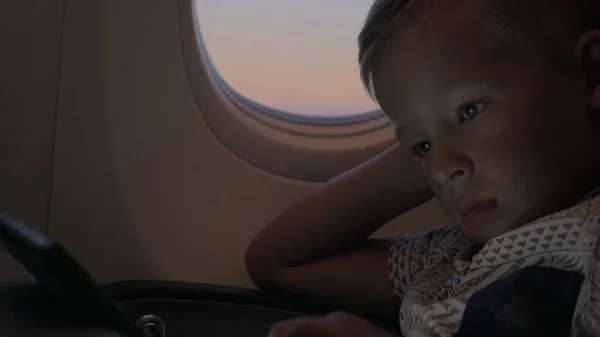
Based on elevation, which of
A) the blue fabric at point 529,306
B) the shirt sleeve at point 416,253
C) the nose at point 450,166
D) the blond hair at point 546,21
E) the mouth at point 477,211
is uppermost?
the blond hair at point 546,21

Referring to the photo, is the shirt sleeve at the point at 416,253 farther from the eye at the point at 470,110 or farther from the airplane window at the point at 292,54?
the airplane window at the point at 292,54

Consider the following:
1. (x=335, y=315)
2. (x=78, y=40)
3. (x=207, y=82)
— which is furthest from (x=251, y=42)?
(x=335, y=315)

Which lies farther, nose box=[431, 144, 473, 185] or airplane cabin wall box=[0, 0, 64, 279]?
airplane cabin wall box=[0, 0, 64, 279]

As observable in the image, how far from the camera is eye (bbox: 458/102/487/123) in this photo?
75 cm

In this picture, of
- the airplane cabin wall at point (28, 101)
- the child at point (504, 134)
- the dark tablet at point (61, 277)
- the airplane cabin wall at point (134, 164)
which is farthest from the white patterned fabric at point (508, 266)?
the airplane cabin wall at point (28, 101)

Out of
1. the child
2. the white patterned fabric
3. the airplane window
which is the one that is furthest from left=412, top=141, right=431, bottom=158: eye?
the airplane window

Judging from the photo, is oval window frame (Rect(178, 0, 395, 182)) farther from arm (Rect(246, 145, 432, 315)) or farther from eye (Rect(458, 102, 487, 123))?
eye (Rect(458, 102, 487, 123))

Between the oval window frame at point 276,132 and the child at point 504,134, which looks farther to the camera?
the oval window frame at point 276,132

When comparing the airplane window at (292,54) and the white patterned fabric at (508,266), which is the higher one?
the airplane window at (292,54)

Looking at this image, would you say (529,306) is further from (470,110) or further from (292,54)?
(292,54)

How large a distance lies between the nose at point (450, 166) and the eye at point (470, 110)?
0.03 meters

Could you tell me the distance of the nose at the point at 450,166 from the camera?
753 millimetres

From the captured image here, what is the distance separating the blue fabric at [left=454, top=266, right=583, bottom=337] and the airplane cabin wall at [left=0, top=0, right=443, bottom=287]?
59 cm

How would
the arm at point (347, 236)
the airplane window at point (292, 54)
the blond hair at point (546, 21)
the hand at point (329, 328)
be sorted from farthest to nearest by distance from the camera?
the airplane window at point (292, 54)
the arm at point (347, 236)
the hand at point (329, 328)
the blond hair at point (546, 21)
